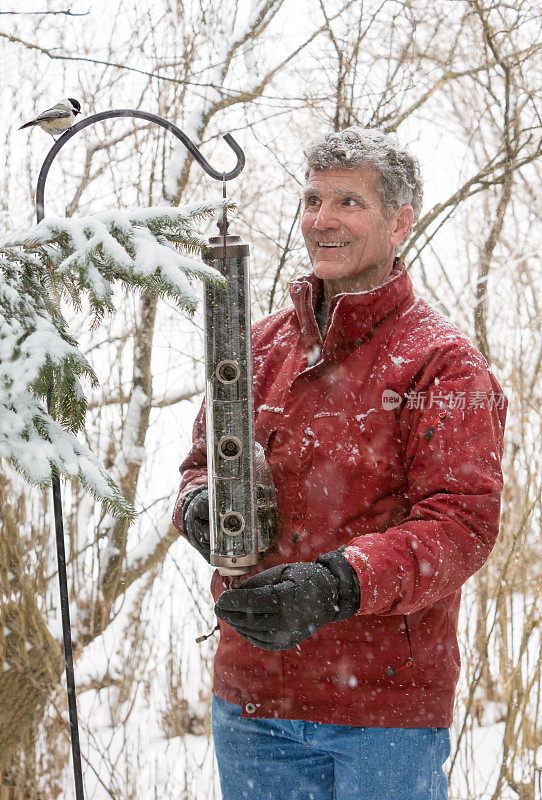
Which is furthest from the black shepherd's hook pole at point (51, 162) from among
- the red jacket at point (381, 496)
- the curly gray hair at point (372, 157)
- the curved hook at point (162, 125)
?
the red jacket at point (381, 496)

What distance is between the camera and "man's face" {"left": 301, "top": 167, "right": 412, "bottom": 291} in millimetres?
1601

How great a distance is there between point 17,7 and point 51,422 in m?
2.32

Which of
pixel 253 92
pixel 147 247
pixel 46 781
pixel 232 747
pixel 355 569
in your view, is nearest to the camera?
pixel 147 247

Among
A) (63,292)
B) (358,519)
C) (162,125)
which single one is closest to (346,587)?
(358,519)

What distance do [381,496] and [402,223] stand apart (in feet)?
2.06

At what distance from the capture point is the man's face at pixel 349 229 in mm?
1601

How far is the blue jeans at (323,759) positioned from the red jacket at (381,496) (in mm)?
36

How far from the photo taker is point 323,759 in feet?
5.08

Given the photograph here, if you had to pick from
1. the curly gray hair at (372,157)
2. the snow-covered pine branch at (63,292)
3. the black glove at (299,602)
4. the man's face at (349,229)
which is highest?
the curly gray hair at (372,157)

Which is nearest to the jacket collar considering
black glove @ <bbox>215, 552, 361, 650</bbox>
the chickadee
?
black glove @ <bbox>215, 552, 361, 650</bbox>

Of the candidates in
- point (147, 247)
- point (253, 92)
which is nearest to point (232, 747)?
point (147, 247)

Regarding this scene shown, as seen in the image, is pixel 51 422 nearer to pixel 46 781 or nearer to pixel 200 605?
pixel 200 605

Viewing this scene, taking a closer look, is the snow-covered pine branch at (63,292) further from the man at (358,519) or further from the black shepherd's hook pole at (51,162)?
the man at (358,519)

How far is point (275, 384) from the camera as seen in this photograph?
5.58 feet
